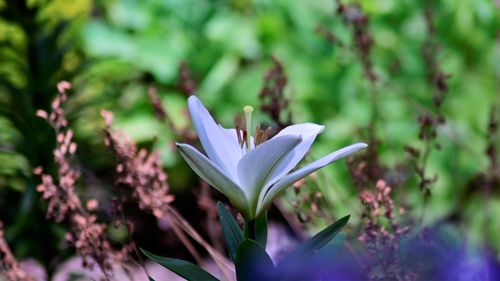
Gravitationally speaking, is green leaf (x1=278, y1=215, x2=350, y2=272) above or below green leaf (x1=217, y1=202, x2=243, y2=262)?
below

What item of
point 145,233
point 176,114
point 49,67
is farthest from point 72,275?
point 145,233

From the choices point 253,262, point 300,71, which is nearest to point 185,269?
point 253,262

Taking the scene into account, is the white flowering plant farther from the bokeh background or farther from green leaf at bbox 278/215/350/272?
the bokeh background

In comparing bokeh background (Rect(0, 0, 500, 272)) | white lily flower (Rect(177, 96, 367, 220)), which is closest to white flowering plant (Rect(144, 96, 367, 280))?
white lily flower (Rect(177, 96, 367, 220))

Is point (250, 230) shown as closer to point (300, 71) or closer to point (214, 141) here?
point (214, 141)

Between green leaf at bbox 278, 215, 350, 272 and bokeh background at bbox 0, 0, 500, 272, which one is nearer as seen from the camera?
green leaf at bbox 278, 215, 350, 272

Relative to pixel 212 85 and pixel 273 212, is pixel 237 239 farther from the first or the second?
pixel 212 85

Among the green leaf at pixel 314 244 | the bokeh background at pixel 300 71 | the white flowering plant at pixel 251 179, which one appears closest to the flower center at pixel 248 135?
the white flowering plant at pixel 251 179

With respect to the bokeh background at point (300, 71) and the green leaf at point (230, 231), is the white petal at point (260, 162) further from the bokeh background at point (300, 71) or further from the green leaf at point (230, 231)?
the bokeh background at point (300, 71)
